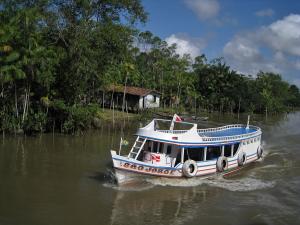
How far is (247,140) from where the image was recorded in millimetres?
25359

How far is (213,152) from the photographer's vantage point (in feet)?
74.6

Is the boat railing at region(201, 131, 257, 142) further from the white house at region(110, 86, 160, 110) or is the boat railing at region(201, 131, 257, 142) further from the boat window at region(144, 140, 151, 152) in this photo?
the white house at region(110, 86, 160, 110)

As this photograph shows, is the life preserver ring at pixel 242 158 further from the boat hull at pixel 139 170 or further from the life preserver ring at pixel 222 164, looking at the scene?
the boat hull at pixel 139 170

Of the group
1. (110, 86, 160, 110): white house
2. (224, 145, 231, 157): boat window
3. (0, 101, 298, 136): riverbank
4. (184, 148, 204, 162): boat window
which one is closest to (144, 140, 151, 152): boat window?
(184, 148, 204, 162): boat window

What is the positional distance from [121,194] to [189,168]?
155 inches

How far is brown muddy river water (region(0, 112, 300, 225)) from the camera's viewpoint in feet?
51.9

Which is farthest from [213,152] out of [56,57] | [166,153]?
[56,57]

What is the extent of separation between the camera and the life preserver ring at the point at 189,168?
20.2 meters

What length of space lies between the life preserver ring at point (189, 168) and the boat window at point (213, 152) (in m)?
1.90

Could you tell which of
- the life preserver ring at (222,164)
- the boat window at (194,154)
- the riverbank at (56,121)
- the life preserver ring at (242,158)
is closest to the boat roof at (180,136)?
the boat window at (194,154)

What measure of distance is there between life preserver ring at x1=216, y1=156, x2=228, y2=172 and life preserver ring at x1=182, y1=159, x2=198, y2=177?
2.04 m

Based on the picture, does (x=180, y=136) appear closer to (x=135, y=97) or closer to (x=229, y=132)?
(x=229, y=132)

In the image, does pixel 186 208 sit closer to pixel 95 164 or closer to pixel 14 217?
pixel 14 217

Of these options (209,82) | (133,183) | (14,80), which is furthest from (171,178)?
(209,82)
